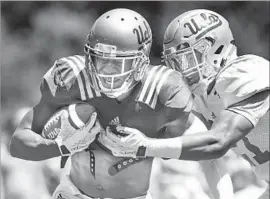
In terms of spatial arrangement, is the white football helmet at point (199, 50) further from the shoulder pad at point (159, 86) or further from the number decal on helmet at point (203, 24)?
the shoulder pad at point (159, 86)

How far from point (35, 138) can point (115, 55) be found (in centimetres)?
41

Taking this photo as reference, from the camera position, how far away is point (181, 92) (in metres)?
2.22

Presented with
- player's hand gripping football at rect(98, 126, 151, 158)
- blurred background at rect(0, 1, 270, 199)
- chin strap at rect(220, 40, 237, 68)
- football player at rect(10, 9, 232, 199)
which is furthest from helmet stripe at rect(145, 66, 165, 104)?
blurred background at rect(0, 1, 270, 199)

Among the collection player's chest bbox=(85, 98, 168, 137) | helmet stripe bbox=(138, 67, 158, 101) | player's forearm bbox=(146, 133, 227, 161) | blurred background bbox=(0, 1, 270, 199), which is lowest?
blurred background bbox=(0, 1, 270, 199)

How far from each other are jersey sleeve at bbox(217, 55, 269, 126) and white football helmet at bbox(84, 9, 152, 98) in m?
0.32

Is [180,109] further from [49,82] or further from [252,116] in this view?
[49,82]

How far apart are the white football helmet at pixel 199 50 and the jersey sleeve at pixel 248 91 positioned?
0.31 metres

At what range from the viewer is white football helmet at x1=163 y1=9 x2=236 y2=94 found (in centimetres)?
255

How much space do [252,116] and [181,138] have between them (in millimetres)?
257

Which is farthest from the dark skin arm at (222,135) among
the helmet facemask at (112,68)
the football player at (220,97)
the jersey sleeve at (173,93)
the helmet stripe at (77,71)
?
the helmet stripe at (77,71)

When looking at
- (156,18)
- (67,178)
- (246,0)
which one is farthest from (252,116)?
(246,0)

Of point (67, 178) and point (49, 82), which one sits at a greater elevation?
point (49, 82)

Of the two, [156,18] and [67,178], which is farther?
[156,18]

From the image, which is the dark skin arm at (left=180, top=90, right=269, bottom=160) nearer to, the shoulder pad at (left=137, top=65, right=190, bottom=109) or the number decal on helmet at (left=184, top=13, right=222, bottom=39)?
the shoulder pad at (left=137, top=65, right=190, bottom=109)
